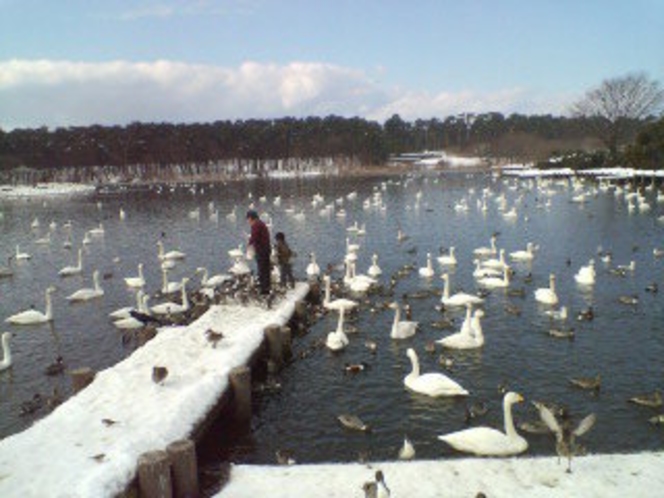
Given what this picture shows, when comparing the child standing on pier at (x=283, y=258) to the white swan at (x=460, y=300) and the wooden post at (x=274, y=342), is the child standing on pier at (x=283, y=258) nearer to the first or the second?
the wooden post at (x=274, y=342)

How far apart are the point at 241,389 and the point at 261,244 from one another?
265 inches

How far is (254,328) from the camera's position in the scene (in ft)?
59.8

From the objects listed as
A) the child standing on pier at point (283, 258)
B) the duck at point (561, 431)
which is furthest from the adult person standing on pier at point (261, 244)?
the duck at point (561, 431)

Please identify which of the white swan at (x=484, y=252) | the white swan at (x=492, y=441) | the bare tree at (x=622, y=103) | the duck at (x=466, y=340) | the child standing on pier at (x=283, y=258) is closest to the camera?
the white swan at (x=492, y=441)

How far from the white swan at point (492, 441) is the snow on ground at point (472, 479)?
1.09 m

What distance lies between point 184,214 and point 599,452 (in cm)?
5626

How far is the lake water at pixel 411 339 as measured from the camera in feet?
45.8

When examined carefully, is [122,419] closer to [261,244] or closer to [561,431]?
[561,431]

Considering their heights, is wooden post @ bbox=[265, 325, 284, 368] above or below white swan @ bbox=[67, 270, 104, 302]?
above

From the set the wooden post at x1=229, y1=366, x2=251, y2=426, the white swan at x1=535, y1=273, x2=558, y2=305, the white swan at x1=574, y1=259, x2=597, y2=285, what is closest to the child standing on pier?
the wooden post at x1=229, y1=366, x2=251, y2=426

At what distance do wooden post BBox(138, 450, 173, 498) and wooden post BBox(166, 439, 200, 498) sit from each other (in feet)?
0.88

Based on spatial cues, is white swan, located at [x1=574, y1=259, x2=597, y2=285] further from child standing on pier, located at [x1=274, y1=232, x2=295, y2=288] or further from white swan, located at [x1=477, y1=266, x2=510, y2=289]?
child standing on pier, located at [x1=274, y1=232, x2=295, y2=288]

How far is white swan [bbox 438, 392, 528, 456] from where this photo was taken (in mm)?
12031

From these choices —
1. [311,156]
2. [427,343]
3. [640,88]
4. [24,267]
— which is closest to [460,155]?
[311,156]
